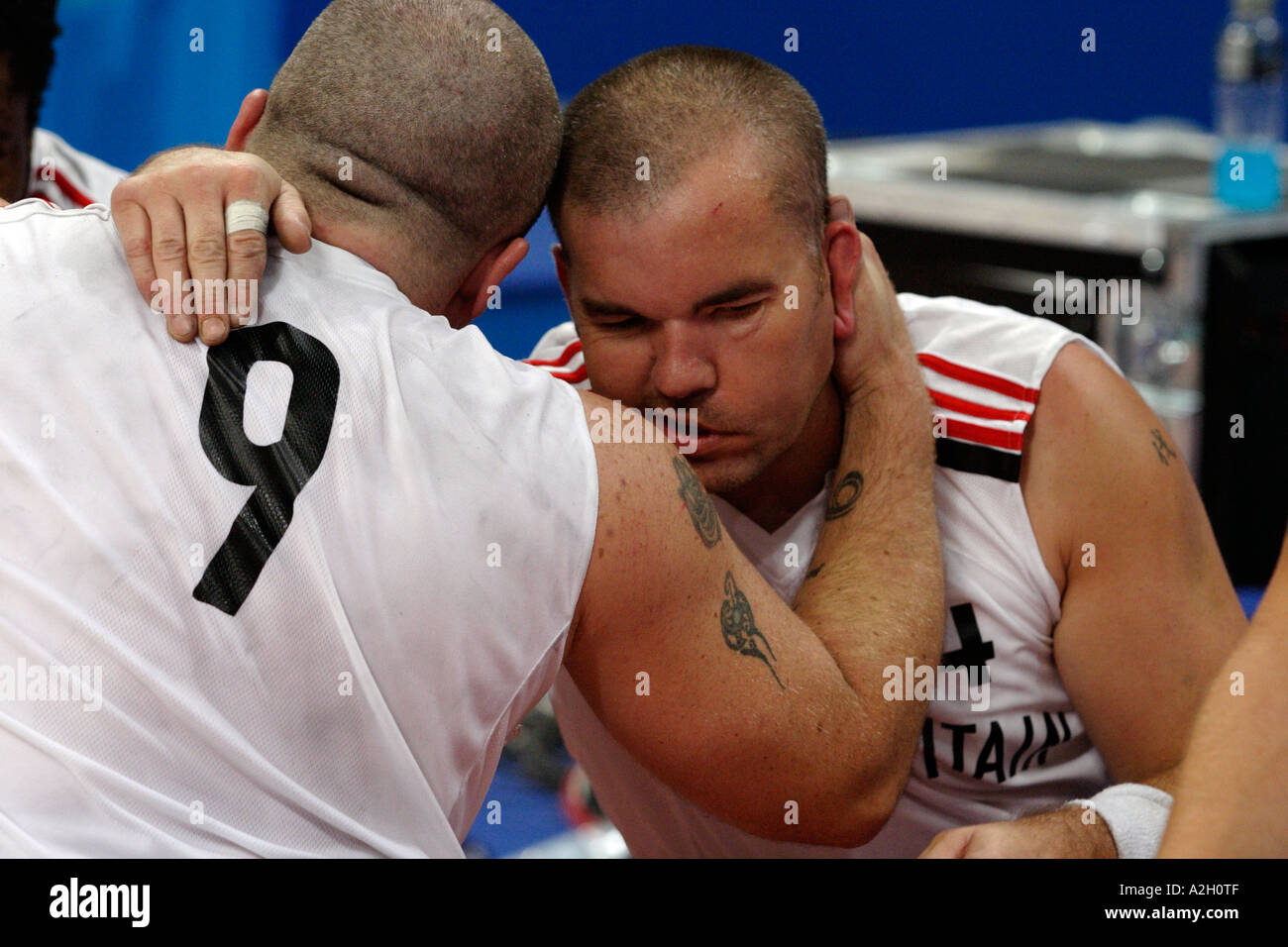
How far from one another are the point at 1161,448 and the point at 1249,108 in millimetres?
2748

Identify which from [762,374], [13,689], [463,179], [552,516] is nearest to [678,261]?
[762,374]

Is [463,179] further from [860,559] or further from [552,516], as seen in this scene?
[860,559]

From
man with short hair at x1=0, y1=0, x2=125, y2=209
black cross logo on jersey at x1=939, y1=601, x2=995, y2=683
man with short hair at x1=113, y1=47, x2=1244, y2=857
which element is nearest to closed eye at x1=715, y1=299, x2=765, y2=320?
man with short hair at x1=113, y1=47, x2=1244, y2=857

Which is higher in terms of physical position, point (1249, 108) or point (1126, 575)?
point (1249, 108)

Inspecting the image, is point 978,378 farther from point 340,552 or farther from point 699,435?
point 340,552

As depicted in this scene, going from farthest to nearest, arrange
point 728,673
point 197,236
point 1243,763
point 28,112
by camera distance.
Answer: point 28,112 < point 728,673 < point 197,236 < point 1243,763

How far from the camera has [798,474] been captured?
183 cm

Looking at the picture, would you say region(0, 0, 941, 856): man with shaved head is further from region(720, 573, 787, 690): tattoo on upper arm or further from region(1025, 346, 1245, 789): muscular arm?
region(1025, 346, 1245, 789): muscular arm

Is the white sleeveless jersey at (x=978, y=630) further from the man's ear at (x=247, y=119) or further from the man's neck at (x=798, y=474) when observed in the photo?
the man's ear at (x=247, y=119)

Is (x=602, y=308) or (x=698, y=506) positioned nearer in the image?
(x=698, y=506)

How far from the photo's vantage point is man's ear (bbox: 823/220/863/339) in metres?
1.75

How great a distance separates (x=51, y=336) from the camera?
3.91 feet

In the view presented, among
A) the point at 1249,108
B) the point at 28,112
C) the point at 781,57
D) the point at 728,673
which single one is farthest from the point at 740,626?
the point at 781,57

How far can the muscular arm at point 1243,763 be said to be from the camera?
1076 millimetres
